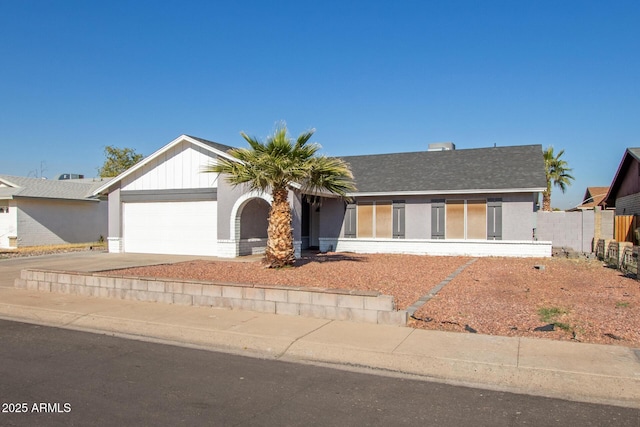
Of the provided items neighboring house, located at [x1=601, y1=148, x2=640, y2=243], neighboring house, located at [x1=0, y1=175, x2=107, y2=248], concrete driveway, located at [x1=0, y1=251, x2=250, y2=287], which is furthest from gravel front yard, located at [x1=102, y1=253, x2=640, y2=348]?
neighboring house, located at [x1=0, y1=175, x2=107, y2=248]

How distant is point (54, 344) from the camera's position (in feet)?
25.5

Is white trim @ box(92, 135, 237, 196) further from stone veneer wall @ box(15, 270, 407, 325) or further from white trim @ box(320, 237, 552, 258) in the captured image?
stone veneer wall @ box(15, 270, 407, 325)

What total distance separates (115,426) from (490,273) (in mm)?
12364

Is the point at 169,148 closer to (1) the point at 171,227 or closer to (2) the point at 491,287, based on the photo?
(1) the point at 171,227

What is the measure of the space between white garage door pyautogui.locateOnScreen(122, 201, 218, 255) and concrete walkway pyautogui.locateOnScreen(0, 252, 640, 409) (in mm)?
9968

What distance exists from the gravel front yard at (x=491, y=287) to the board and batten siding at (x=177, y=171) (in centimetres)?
474

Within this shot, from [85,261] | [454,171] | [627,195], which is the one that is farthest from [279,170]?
[627,195]

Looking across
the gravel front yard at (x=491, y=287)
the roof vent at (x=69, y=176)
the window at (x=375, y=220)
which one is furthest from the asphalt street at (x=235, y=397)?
the roof vent at (x=69, y=176)

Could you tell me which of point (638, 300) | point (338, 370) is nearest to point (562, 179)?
point (638, 300)

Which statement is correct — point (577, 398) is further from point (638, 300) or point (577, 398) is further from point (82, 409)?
point (638, 300)

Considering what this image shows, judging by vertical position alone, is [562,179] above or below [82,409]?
above

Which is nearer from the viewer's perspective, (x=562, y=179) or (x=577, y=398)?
(x=577, y=398)

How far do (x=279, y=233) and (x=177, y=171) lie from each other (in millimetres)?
8823

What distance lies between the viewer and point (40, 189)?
27.9m
